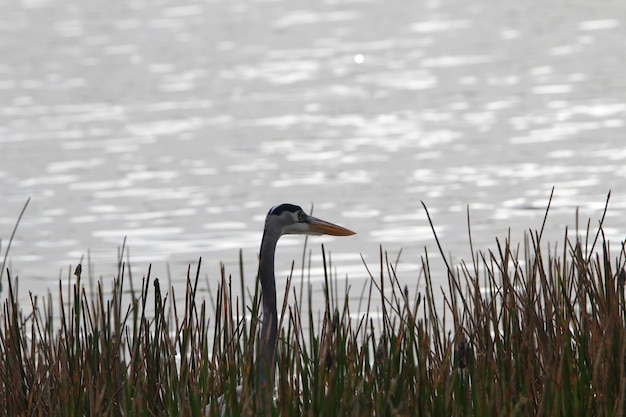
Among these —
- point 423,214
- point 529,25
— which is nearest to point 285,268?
point 423,214

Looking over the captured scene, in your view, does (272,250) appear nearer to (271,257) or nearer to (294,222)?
(271,257)

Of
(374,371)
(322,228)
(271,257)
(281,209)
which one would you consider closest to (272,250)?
(271,257)

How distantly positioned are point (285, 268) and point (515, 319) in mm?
5531

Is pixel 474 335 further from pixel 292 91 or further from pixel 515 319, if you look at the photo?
pixel 292 91

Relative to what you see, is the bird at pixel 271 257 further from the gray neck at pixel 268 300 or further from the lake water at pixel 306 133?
the lake water at pixel 306 133

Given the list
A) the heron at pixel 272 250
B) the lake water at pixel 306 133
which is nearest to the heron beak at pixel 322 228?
the heron at pixel 272 250

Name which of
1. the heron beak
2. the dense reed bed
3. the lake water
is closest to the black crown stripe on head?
the heron beak

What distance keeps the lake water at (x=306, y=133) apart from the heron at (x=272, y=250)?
2.95 ft

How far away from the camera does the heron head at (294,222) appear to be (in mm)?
5527

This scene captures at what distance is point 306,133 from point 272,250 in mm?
11084

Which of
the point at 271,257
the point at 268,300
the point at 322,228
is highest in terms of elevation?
the point at 322,228

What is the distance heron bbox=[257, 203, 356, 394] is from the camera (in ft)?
16.9

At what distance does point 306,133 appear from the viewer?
16453 millimetres

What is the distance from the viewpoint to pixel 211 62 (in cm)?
2242
